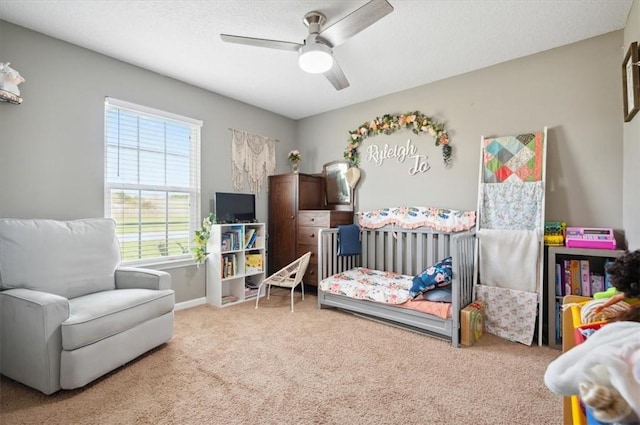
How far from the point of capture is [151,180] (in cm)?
319

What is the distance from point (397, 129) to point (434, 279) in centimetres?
196

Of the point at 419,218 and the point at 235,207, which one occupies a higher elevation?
the point at 235,207

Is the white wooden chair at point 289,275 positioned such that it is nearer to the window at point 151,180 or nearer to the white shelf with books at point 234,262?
the white shelf with books at point 234,262

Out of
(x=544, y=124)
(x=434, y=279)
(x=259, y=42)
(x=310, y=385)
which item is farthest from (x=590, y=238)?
(x=259, y=42)

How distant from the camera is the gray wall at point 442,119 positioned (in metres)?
2.38

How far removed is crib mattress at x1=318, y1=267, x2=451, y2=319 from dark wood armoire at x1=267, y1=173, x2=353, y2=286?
615 mm

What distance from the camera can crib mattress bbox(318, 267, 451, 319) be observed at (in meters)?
2.55

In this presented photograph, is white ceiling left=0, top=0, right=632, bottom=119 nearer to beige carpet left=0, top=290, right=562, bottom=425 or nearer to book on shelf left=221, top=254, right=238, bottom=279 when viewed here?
book on shelf left=221, top=254, right=238, bottom=279

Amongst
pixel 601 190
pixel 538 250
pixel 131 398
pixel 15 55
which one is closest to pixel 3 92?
pixel 15 55

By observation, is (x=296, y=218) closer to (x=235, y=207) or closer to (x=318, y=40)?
(x=235, y=207)

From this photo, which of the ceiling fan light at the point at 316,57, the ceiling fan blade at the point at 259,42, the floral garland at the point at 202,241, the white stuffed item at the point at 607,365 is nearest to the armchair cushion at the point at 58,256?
the floral garland at the point at 202,241

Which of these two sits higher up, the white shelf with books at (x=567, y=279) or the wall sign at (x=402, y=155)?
the wall sign at (x=402, y=155)

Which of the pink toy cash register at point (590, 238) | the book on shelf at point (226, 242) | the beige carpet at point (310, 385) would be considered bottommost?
the beige carpet at point (310, 385)

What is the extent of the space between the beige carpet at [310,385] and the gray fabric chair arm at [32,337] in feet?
0.38
